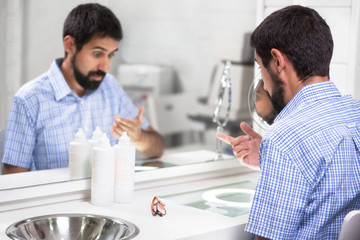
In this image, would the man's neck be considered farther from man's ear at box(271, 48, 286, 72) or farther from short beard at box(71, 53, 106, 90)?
man's ear at box(271, 48, 286, 72)

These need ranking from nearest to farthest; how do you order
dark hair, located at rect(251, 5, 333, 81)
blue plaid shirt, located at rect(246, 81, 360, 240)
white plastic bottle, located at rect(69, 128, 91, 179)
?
1. blue plaid shirt, located at rect(246, 81, 360, 240)
2. dark hair, located at rect(251, 5, 333, 81)
3. white plastic bottle, located at rect(69, 128, 91, 179)

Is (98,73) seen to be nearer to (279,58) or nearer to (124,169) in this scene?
(124,169)

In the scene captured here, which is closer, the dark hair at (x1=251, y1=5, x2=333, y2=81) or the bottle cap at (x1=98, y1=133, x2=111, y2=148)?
the dark hair at (x1=251, y1=5, x2=333, y2=81)

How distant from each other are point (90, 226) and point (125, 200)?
0.59 feet

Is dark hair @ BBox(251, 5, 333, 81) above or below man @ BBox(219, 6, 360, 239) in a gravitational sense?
above

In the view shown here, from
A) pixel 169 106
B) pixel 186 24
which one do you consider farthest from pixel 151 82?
pixel 186 24

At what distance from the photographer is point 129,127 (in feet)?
7.36

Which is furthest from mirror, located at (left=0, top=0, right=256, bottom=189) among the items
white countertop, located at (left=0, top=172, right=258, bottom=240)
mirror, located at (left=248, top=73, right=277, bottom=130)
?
mirror, located at (left=248, top=73, right=277, bottom=130)

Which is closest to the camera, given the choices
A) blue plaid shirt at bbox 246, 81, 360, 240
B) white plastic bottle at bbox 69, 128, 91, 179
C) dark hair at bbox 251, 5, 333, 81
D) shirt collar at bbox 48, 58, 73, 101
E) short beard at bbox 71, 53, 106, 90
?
blue plaid shirt at bbox 246, 81, 360, 240

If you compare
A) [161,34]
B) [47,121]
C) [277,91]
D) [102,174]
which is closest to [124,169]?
[102,174]

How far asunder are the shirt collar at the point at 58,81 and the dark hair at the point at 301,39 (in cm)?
79

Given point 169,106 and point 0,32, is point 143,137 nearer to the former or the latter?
point 0,32

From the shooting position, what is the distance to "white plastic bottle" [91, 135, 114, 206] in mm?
1659

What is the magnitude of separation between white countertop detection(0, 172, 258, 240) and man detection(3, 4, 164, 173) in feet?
0.79
